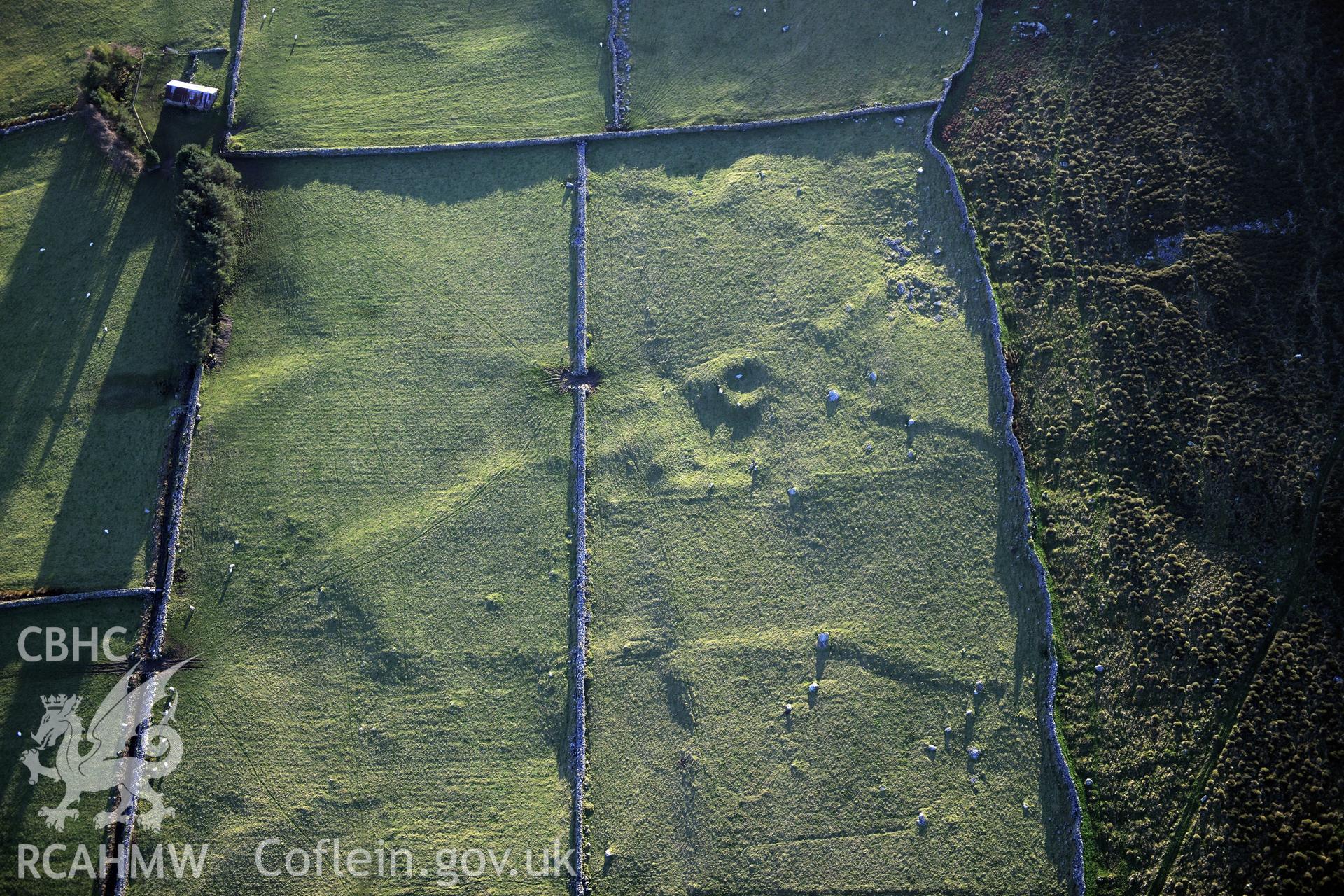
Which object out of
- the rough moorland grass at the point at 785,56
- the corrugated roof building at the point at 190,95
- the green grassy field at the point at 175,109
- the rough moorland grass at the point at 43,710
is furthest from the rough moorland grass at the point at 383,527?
the rough moorland grass at the point at 785,56

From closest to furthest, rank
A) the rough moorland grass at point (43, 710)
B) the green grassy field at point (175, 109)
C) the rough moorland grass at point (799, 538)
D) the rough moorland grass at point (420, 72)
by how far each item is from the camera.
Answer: the rough moorland grass at point (799, 538) → the rough moorland grass at point (43, 710) → the rough moorland grass at point (420, 72) → the green grassy field at point (175, 109)

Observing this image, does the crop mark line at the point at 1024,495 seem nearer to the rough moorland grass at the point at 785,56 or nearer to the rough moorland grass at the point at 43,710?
the rough moorland grass at the point at 785,56

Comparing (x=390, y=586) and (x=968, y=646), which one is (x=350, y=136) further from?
(x=968, y=646)

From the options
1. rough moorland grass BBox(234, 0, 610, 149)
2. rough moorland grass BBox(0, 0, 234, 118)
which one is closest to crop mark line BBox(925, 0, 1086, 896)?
rough moorland grass BBox(234, 0, 610, 149)

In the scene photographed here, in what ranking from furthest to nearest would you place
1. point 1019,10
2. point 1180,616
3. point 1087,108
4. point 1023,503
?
point 1019,10
point 1087,108
point 1023,503
point 1180,616

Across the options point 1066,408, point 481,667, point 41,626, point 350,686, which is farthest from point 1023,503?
point 41,626
